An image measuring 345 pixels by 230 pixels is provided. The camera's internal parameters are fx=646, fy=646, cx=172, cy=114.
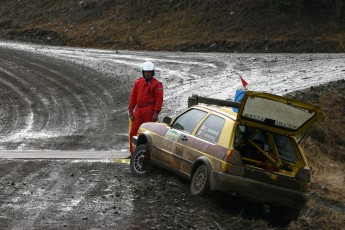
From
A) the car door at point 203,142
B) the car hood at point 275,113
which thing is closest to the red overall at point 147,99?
the car door at point 203,142

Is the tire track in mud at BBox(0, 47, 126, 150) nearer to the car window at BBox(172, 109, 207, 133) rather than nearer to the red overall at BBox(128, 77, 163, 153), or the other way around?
the red overall at BBox(128, 77, 163, 153)

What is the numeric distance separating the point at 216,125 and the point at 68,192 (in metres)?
2.50

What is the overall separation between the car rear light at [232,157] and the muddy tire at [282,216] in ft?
3.79

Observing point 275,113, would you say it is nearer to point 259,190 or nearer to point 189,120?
point 259,190

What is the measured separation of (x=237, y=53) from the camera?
100 ft

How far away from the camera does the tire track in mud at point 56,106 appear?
16.1 metres

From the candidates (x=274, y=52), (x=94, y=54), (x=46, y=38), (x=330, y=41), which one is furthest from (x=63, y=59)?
(x=330, y=41)

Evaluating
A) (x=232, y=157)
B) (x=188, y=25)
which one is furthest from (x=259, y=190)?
(x=188, y=25)

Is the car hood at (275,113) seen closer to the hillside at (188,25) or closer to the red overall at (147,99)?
the red overall at (147,99)

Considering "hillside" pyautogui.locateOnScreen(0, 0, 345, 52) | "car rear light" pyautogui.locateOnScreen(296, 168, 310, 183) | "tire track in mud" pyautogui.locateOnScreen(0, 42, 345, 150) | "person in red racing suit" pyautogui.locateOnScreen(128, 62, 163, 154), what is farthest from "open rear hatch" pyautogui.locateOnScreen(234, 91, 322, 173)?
"hillside" pyautogui.locateOnScreen(0, 0, 345, 52)

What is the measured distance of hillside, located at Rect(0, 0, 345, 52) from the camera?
1283 inches

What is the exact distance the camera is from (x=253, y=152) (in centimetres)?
1013

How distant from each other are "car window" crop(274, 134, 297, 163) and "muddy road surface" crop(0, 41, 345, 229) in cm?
106

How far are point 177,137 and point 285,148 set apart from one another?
71.7 inches
